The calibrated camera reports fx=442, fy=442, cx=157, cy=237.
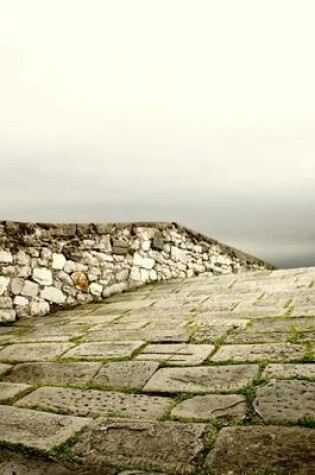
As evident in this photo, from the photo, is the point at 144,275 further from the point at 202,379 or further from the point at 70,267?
the point at 202,379

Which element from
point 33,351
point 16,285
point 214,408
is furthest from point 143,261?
point 214,408

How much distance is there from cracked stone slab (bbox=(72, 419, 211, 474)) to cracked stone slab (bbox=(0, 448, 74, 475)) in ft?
0.37

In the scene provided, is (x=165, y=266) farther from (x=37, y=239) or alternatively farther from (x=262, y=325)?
(x=262, y=325)

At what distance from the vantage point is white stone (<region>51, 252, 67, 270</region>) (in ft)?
17.3

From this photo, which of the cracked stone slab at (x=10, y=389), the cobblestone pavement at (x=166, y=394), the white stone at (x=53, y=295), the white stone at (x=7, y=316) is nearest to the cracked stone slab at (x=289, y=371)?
the cobblestone pavement at (x=166, y=394)

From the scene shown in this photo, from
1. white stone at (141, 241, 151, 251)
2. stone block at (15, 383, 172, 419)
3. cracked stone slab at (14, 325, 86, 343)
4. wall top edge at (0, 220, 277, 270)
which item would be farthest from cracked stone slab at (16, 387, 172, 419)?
white stone at (141, 241, 151, 251)

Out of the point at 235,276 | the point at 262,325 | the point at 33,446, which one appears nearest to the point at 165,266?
the point at 235,276

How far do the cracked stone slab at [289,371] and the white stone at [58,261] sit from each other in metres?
3.34

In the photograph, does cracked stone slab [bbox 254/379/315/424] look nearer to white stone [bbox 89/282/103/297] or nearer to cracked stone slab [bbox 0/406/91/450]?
cracked stone slab [bbox 0/406/91/450]

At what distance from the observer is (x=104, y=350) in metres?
3.24

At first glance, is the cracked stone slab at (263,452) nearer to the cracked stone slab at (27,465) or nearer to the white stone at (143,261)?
the cracked stone slab at (27,465)

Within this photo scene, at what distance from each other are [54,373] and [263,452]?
5.21ft

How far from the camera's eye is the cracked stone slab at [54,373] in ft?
9.00

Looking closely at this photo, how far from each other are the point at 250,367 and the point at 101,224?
3828 mm
